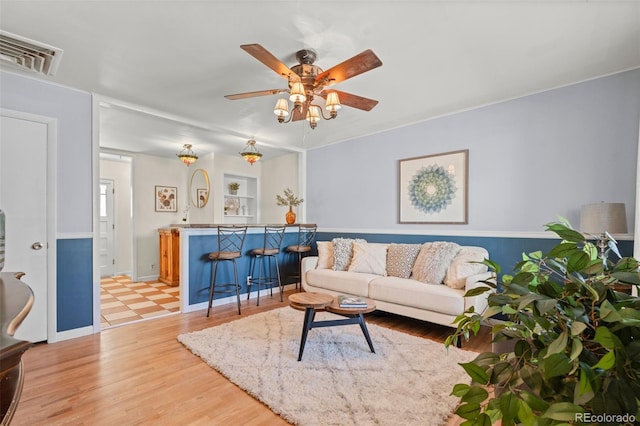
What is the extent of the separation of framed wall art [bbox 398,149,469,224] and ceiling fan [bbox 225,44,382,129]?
1677 mm

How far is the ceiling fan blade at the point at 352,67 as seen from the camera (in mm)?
1970

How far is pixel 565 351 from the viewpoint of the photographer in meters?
0.57

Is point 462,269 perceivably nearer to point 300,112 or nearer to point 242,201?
point 300,112

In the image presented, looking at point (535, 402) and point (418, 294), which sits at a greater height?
point (535, 402)

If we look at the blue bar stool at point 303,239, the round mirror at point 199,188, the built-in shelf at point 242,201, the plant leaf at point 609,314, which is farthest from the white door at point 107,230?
the plant leaf at point 609,314

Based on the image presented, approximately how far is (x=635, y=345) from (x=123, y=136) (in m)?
5.74

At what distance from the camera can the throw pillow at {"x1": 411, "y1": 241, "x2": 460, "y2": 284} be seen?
3297 mm

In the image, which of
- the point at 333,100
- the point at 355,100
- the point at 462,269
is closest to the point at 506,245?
the point at 462,269

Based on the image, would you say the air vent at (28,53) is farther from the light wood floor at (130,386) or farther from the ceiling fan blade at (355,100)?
the light wood floor at (130,386)

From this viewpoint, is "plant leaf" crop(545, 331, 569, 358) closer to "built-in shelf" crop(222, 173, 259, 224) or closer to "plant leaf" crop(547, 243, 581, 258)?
"plant leaf" crop(547, 243, 581, 258)

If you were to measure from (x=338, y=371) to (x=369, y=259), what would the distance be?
71.6 inches

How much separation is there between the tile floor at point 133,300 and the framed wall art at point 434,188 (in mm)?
3457

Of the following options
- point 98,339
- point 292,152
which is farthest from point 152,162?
point 98,339

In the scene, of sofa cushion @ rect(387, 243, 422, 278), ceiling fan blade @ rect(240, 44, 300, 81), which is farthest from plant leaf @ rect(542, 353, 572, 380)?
sofa cushion @ rect(387, 243, 422, 278)
